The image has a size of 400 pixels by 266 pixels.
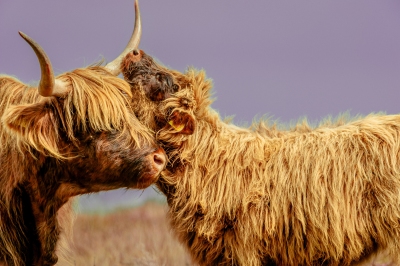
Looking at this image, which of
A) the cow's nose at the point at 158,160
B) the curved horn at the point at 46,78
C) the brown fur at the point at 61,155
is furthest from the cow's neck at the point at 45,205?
the cow's nose at the point at 158,160

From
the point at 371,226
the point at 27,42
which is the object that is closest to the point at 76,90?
the point at 27,42

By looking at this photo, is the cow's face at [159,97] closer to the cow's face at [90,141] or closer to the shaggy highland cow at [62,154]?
the shaggy highland cow at [62,154]

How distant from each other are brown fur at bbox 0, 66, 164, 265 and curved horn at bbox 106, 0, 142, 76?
0.53 metres

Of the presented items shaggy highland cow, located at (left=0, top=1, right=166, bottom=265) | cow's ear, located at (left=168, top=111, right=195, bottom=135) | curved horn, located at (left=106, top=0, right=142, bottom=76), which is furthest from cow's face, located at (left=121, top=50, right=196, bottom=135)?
shaggy highland cow, located at (left=0, top=1, right=166, bottom=265)

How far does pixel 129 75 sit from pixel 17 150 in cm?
111

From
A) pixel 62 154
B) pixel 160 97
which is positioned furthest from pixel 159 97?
pixel 62 154

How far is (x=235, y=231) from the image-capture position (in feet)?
15.9

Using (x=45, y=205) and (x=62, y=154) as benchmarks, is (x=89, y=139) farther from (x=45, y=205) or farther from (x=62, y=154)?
(x=45, y=205)

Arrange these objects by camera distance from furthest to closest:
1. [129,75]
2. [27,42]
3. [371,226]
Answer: [129,75] → [371,226] → [27,42]

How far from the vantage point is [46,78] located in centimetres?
406

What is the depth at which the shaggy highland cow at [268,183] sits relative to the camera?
4727mm

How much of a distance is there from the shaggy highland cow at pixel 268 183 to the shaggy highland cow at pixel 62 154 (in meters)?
0.49

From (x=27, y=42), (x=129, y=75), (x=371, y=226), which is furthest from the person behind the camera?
(x=129, y=75)

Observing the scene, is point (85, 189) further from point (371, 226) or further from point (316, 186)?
point (371, 226)
